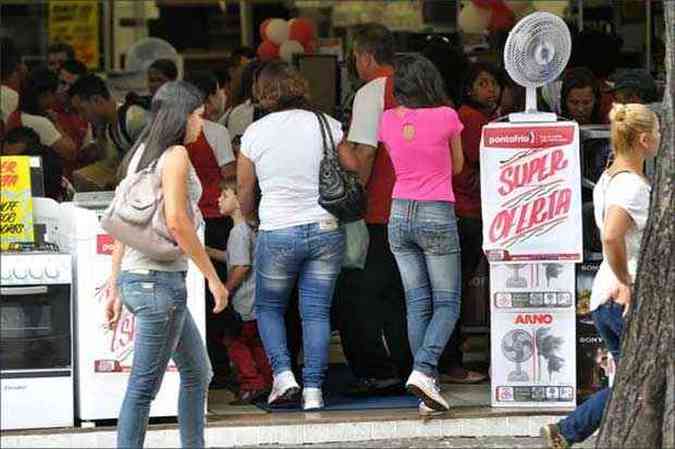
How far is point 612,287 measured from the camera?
7348mm

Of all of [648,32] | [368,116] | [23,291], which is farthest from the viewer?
[648,32]

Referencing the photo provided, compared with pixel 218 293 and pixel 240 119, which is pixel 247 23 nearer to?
A: pixel 240 119

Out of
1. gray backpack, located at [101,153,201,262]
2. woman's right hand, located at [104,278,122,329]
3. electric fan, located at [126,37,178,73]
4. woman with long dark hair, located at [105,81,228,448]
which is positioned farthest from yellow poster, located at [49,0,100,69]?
gray backpack, located at [101,153,201,262]

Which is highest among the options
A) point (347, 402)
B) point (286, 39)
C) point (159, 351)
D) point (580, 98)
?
point (286, 39)

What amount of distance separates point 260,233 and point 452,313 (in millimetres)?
1076

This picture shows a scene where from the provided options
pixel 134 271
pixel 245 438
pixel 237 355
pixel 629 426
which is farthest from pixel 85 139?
pixel 629 426

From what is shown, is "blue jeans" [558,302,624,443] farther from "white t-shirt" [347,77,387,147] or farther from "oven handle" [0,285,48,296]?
"oven handle" [0,285,48,296]

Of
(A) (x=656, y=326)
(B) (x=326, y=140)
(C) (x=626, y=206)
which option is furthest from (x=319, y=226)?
(A) (x=656, y=326)

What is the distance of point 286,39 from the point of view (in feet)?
46.0

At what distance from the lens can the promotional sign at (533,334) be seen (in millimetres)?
8812

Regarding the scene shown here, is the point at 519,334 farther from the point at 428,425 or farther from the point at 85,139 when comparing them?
the point at 85,139

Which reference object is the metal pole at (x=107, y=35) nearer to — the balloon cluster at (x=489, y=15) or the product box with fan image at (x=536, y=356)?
the balloon cluster at (x=489, y=15)

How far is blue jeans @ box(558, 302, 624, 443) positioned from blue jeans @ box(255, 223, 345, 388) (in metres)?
1.64

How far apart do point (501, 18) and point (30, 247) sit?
608 cm
